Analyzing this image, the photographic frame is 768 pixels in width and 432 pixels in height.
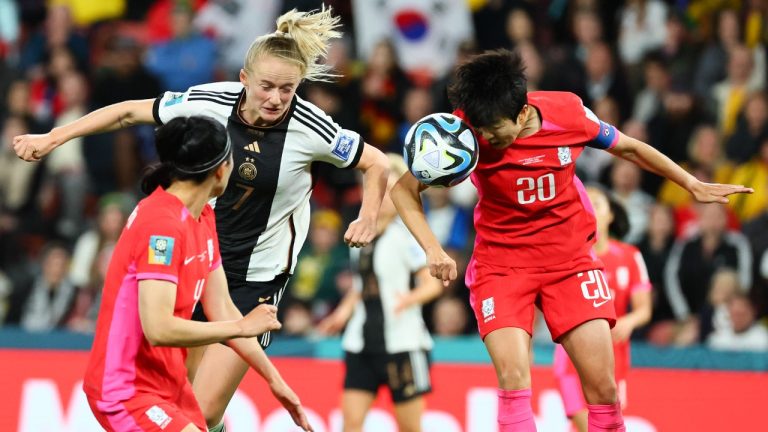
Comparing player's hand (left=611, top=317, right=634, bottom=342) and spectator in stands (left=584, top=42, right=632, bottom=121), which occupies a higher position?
spectator in stands (left=584, top=42, right=632, bottom=121)

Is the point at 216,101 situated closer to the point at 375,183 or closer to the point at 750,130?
the point at 375,183

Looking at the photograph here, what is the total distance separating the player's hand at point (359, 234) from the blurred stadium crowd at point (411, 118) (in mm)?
4837

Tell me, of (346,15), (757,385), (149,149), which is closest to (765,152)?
(757,385)

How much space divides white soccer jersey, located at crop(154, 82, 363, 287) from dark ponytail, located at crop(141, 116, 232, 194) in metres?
1.12

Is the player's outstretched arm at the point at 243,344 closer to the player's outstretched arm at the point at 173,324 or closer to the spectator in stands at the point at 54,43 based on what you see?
the player's outstretched arm at the point at 173,324

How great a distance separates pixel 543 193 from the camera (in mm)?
6234

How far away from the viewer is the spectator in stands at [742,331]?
32.7 feet

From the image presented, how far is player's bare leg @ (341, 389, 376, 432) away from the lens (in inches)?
343

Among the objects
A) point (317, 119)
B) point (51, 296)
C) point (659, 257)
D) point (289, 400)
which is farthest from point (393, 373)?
point (51, 296)

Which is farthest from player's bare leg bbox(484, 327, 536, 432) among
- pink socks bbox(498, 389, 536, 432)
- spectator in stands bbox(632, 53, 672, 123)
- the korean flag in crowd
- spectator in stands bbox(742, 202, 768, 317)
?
the korean flag in crowd

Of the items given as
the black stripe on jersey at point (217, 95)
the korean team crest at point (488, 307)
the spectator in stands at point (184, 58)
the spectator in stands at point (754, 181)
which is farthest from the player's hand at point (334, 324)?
the spectator in stands at point (184, 58)

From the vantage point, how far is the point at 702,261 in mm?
10602

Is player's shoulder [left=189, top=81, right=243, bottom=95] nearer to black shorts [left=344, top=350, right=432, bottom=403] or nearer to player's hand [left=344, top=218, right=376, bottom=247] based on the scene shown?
player's hand [left=344, top=218, right=376, bottom=247]

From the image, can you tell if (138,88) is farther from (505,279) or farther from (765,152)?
(505,279)
